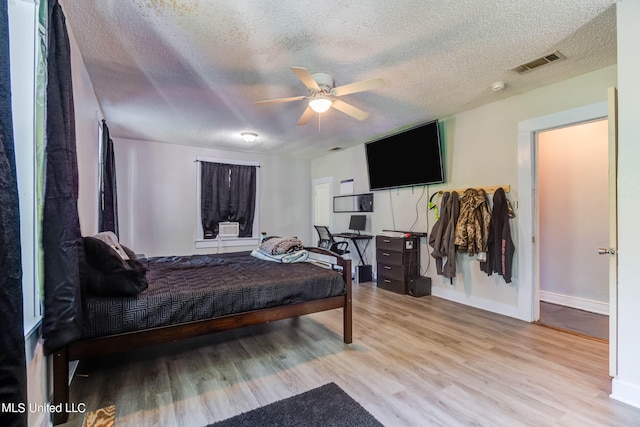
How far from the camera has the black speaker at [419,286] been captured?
4193mm

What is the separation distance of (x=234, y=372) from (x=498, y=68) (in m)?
3.41

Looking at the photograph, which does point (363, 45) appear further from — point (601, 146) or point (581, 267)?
point (581, 267)

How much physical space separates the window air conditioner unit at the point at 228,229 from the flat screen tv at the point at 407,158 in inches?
114

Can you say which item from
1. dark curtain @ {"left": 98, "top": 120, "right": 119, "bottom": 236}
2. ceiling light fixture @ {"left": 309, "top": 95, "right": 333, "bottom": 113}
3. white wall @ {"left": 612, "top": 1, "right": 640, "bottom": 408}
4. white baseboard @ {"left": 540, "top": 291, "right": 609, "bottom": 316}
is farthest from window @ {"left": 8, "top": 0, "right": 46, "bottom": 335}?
white baseboard @ {"left": 540, "top": 291, "right": 609, "bottom": 316}

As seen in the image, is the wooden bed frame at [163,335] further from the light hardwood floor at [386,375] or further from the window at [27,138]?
the window at [27,138]

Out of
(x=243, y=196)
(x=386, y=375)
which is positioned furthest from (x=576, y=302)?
(x=243, y=196)

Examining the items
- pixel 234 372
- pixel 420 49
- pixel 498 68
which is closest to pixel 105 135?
pixel 234 372

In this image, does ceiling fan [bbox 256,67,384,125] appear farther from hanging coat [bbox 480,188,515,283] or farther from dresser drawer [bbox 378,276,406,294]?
dresser drawer [bbox 378,276,406,294]

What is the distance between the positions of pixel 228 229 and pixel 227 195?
2.28 feet

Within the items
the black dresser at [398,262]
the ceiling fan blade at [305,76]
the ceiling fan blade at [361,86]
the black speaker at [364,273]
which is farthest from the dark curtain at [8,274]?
the black speaker at [364,273]

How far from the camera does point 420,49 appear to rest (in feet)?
7.79

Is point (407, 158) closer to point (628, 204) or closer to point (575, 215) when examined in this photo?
point (575, 215)

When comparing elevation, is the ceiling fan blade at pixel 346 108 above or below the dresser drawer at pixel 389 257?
above

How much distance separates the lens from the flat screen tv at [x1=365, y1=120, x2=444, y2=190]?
4.11 metres
